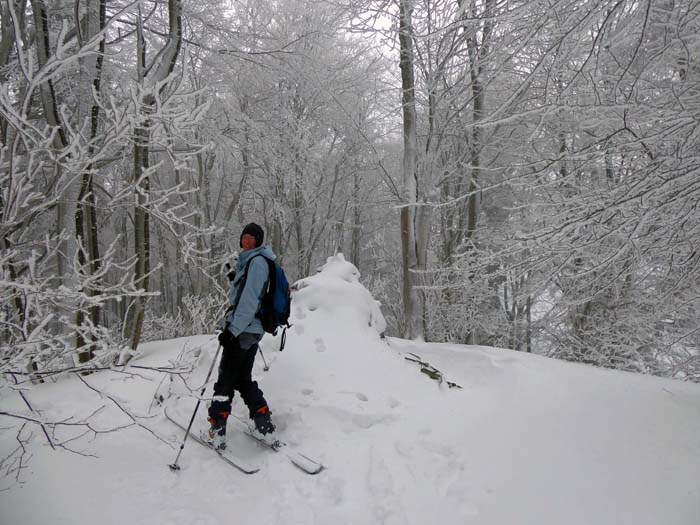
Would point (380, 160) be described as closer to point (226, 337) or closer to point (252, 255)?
point (252, 255)

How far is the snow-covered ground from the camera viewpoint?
2.52 meters

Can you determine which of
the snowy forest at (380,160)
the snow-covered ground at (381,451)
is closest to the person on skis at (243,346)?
the snow-covered ground at (381,451)

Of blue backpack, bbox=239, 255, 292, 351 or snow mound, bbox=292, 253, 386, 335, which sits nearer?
blue backpack, bbox=239, 255, 292, 351

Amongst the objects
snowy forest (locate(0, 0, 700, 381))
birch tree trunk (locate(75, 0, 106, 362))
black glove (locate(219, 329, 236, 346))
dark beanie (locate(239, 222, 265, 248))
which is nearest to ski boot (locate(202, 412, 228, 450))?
black glove (locate(219, 329, 236, 346))

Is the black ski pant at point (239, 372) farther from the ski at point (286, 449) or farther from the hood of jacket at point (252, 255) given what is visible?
the hood of jacket at point (252, 255)

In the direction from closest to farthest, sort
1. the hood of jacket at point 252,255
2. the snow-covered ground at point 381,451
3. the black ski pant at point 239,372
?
1. the snow-covered ground at point 381,451
2. the black ski pant at point 239,372
3. the hood of jacket at point 252,255

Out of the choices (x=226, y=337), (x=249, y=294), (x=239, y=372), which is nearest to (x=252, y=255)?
(x=249, y=294)

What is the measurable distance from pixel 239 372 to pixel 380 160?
766cm

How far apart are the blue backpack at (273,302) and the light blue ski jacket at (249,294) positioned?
4 cm

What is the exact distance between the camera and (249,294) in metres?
3.24

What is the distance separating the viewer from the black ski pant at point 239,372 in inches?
130

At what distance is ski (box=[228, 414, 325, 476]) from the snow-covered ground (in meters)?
0.06

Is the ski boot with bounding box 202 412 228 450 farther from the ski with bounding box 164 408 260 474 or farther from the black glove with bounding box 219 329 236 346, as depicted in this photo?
the black glove with bounding box 219 329 236 346

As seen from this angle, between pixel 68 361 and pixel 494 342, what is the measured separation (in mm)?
10399
